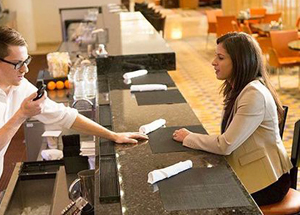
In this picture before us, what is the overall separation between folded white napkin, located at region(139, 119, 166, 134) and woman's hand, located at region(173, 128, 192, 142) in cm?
16

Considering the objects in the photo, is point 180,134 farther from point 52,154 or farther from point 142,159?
point 52,154

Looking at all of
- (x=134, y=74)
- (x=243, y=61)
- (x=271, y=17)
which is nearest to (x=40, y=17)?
(x=271, y=17)

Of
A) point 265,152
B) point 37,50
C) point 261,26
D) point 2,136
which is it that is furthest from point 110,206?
point 37,50

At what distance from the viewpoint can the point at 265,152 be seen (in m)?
2.90

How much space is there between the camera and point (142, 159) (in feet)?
8.45

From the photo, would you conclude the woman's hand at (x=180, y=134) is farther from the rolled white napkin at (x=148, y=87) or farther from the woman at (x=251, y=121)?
the rolled white napkin at (x=148, y=87)

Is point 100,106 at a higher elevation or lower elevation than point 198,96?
higher

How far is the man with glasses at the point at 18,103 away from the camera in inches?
103

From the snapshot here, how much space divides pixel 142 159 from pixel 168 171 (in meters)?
0.25

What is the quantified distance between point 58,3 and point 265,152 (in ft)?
38.9

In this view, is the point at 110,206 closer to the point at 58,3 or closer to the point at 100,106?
the point at 100,106

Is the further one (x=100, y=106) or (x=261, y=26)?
(x=261, y=26)

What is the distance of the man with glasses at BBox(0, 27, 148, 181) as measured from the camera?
2617 mm

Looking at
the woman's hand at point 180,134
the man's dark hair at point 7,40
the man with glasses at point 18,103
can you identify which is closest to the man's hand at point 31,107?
the man with glasses at point 18,103
